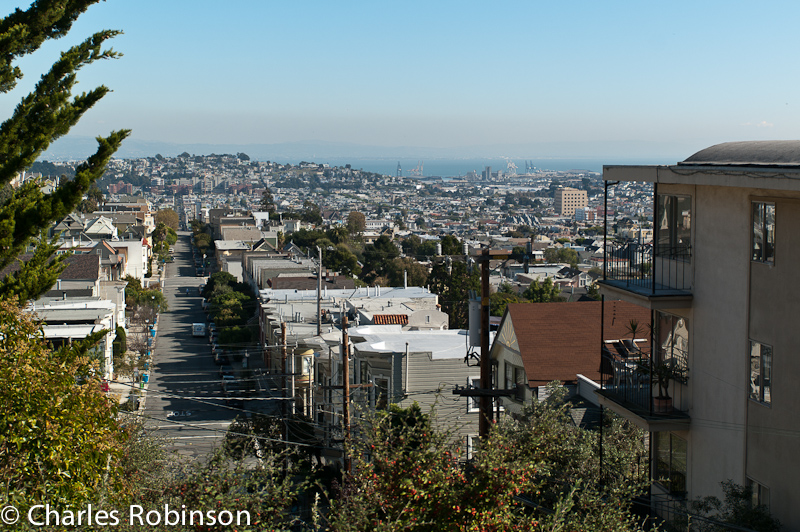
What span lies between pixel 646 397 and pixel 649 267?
1.95 m

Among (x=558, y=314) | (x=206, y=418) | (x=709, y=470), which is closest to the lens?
(x=709, y=470)

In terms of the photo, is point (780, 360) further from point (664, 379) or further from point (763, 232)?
point (664, 379)

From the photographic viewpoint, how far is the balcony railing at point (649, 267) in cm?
1120

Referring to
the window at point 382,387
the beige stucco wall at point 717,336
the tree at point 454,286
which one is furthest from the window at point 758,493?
the tree at point 454,286

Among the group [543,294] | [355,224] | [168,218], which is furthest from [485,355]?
[168,218]

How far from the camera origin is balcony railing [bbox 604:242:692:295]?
11.2 metres

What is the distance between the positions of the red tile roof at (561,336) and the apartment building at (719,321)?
5.30m

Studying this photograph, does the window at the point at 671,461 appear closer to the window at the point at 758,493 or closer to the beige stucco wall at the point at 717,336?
the beige stucco wall at the point at 717,336

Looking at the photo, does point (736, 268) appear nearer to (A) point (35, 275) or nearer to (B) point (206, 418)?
(A) point (35, 275)

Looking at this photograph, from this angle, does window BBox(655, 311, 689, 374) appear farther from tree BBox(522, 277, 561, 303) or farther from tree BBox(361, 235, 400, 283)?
tree BBox(361, 235, 400, 283)

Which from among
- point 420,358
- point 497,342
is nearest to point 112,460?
point 497,342

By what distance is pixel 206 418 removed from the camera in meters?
35.8

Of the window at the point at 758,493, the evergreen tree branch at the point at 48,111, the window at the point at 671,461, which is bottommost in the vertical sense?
the window at the point at 671,461

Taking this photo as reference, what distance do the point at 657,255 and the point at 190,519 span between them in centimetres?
733
